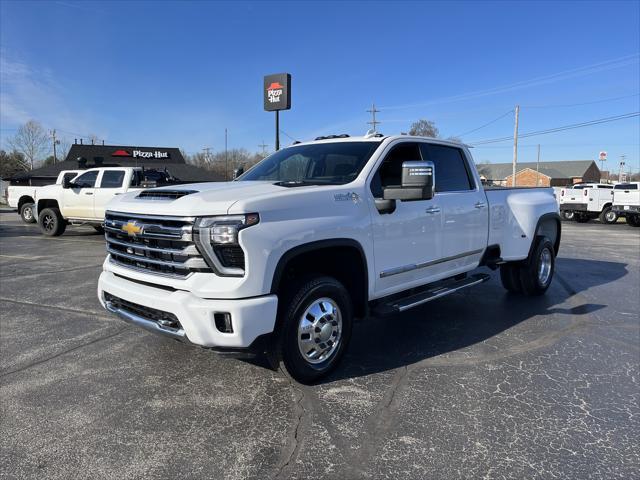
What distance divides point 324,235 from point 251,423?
1.41 meters

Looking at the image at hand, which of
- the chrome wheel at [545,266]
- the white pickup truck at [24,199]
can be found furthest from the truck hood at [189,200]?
the white pickup truck at [24,199]

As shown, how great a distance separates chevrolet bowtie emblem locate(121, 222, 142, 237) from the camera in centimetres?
351

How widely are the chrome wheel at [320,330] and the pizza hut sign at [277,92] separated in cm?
1570

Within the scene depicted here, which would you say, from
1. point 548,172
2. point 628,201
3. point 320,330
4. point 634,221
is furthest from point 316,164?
point 548,172

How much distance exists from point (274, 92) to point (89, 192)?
891cm

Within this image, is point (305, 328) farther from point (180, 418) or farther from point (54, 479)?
point (54, 479)

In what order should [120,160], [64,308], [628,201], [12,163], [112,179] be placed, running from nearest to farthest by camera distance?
1. [64,308]
2. [112,179]
3. [628,201]
4. [120,160]
5. [12,163]

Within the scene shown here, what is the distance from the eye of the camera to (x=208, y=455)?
2.77 meters

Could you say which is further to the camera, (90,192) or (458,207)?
(90,192)

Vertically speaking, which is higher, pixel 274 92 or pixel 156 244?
pixel 274 92

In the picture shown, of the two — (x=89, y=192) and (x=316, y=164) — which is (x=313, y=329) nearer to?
(x=316, y=164)

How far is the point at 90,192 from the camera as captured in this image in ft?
40.7

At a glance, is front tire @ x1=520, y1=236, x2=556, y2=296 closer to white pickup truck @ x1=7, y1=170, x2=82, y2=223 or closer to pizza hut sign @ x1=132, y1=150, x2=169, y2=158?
white pickup truck @ x1=7, y1=170, x2=82, y2=223

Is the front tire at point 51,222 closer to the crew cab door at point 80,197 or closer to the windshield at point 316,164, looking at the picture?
the crew cab door at point 80,197
